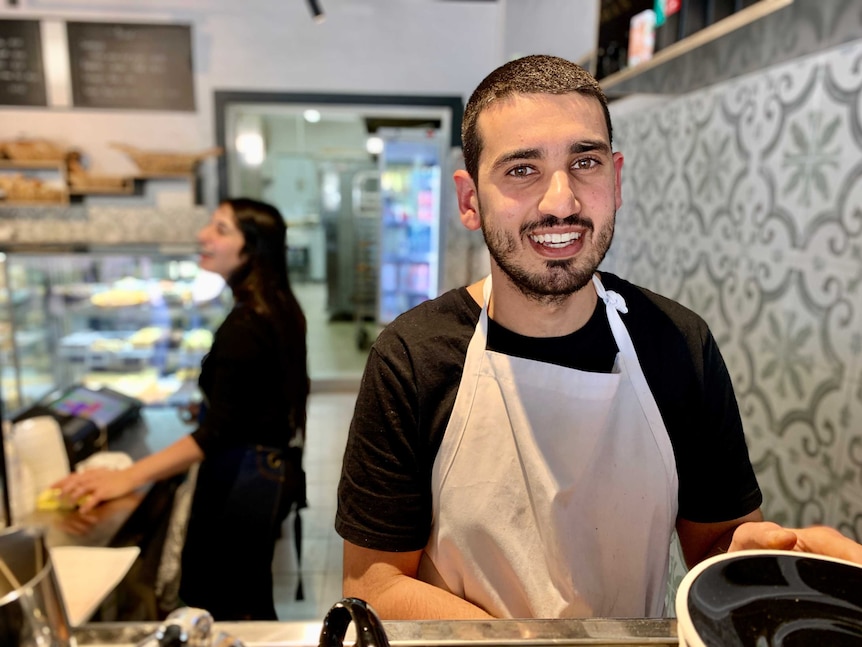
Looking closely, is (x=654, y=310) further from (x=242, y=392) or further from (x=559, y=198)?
(x=242, y=392)

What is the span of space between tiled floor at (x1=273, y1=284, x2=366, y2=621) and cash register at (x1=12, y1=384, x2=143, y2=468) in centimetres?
67

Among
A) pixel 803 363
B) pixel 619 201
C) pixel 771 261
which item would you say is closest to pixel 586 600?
pixel 619 201

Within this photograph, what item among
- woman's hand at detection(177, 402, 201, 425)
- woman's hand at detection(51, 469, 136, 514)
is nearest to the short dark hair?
woman's hand at detection(51, 469, 136, 514)

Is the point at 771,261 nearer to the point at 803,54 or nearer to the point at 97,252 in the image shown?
the point at 803,54

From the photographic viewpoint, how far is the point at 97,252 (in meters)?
2.95

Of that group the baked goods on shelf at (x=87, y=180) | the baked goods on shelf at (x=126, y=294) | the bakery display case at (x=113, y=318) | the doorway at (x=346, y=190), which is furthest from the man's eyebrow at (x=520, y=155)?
the baked goods on shelf at (x=87, y=180)

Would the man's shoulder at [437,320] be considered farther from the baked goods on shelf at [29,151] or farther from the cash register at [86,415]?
the baked goods on shelf at [29,151]

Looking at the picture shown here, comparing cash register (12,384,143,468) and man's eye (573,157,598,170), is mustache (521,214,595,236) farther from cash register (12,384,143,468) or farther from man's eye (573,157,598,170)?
cash register (12,384,143,468)

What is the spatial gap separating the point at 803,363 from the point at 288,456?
122 cm

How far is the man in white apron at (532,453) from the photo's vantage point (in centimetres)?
72

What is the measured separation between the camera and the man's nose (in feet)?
1.94

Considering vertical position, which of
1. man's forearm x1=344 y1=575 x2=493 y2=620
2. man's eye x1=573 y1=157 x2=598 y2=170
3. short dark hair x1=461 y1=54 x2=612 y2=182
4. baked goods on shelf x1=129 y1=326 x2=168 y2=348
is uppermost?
short dark hair x1=461 y1=54 x2=612 y2=182

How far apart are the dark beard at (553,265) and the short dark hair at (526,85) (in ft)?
0.28

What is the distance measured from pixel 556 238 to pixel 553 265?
3cm
